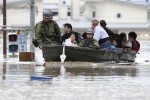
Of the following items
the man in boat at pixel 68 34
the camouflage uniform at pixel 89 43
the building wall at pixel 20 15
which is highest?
the building wall at pixel 20 15

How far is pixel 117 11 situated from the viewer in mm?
100125

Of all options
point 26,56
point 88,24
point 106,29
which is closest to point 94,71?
point 26,56

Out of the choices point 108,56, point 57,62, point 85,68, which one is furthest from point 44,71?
point 108,56

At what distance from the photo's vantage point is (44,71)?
17359mm

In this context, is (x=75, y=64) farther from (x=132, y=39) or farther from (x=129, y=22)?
(x=129, y=22)

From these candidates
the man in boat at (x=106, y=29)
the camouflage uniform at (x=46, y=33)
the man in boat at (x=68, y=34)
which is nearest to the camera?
the camouflage uniform at (x=46, y=33)

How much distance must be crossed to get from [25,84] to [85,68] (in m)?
4.54

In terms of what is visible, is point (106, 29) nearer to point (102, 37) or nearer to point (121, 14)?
point (102, 37)

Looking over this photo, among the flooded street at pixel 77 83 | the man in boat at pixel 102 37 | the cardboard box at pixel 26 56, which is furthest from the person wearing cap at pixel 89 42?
the cardboard box at pixel 26 56

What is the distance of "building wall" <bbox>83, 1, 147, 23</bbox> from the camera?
98.4 metres

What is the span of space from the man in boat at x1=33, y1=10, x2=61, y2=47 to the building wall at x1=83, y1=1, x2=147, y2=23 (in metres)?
76.5

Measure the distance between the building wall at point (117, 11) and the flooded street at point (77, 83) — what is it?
7902 centimetres

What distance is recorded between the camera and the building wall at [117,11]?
98375mm

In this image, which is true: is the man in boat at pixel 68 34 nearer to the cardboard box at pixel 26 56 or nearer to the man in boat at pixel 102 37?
the man in boat at pixel 102 37
